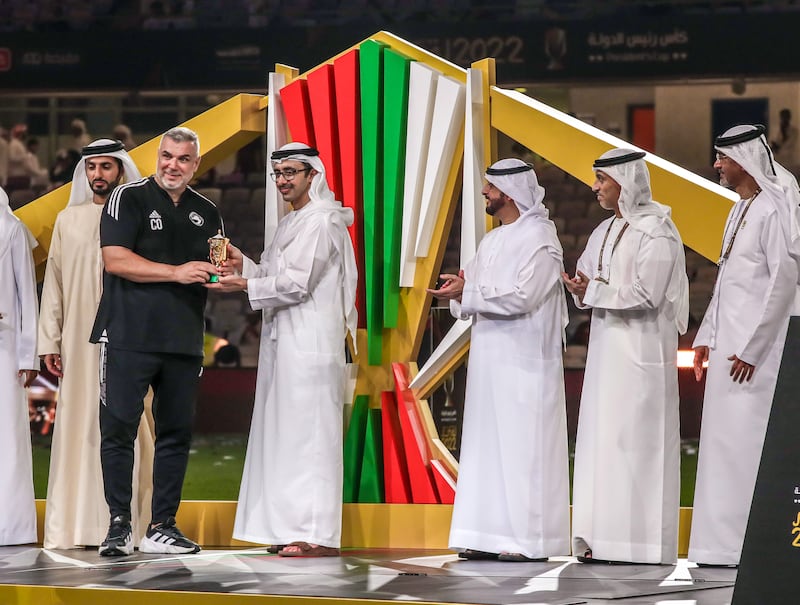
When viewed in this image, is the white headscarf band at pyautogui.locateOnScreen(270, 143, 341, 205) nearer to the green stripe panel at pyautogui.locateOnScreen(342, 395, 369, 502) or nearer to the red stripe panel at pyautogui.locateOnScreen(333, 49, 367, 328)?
the red stripe panel at pyautogui.locateOnScreen(333, 49, 367, 328)

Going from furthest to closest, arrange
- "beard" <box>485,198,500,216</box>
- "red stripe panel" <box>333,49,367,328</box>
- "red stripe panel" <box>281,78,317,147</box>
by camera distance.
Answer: "red stripe panel" <box>281,78,317,147</box>, "red stripe panel" <box>333,49,367,328</box>, "beard" <box>485,198,500,216</box>

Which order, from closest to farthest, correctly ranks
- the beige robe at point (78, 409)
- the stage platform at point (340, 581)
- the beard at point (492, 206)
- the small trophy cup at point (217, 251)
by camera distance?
the stage platform at point (340, 581) < the small trophy cup at point (217, 251) < the beard at point (492, 206) < the beige robe at point (78, 409)

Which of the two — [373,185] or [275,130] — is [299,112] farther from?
[373,185]

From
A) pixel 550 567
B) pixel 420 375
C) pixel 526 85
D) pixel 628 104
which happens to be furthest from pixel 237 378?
pixel 550 567

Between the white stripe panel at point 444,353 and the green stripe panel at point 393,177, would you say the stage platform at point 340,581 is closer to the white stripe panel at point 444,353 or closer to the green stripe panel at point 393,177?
the white stripe panel at point 444,353

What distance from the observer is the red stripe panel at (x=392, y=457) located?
6.33 meters

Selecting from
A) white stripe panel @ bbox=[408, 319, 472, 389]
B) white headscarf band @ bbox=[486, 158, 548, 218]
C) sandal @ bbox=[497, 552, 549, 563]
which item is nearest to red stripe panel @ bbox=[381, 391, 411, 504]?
white stripe panel @ bbox=[408, 319, 472, 389]

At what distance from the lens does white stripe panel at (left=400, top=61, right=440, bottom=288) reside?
6.34 meters

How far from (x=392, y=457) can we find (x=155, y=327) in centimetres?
137

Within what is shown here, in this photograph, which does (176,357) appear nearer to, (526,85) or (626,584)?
(626,584)

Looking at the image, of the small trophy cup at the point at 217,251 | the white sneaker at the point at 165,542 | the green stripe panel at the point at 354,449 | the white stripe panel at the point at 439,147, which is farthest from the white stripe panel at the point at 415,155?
the white sneaker at the point at 165,542

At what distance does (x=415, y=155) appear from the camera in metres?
6.37

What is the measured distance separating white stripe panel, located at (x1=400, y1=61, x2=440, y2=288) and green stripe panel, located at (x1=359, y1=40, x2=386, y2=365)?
0.43 feet

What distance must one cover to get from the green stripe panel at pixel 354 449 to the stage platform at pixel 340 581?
25.5 inches
